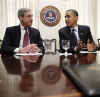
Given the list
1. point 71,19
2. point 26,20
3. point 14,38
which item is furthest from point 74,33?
point 14,38

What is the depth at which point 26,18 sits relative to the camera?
264cm

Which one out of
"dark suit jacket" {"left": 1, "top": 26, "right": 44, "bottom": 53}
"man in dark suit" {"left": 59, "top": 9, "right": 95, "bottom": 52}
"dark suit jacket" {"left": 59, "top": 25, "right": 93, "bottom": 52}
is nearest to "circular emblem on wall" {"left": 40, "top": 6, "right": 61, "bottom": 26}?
"man in dark suit" {"left": 59, "top": 9, "right": 95, "bottom": 52}

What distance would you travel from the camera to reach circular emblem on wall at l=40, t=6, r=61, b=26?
4.11 m

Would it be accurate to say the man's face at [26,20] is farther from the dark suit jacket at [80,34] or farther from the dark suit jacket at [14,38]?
the dark suit jacket at [80,34]

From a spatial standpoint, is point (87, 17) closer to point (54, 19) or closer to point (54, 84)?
point (54, 19)

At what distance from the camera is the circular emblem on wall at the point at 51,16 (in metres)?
4.11

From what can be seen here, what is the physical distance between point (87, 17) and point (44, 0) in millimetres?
1240

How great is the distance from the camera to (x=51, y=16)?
421 centimetres

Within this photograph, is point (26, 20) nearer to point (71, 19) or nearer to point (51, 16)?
point (71, 19)

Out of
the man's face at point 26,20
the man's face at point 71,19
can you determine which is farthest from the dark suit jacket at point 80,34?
the man's face at point 26,20

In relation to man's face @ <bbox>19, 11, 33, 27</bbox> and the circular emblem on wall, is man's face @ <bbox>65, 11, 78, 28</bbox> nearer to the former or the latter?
man's face @ <bbox>19, 11, 33, 27</bbox>

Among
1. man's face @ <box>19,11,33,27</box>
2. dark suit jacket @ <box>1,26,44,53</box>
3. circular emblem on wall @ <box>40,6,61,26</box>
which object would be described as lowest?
dark suit jacket @ <box>1,26,44,53</box>

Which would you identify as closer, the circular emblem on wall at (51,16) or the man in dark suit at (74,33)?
the man in dark suit at (74,33)

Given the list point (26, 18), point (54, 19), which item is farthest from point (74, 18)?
point (54, 19)
